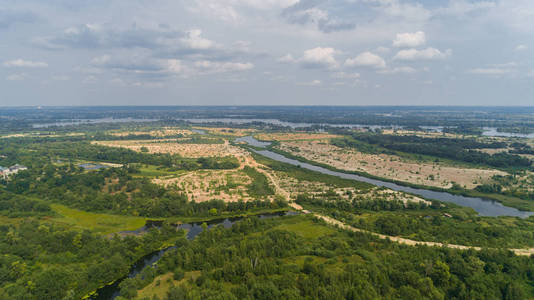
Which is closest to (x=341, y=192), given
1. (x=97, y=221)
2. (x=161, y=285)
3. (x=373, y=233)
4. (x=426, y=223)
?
(x=373, y=233)

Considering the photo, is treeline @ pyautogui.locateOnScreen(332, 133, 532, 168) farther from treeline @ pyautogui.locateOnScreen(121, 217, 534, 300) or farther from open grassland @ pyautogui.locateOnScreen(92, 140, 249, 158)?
treeline @ pyautogui.locateOnScreen(121, 217, 534, 300)

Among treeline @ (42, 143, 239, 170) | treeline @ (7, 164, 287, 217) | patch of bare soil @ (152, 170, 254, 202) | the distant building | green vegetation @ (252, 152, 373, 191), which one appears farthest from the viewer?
treeline @ (42, 143, 239, 170)

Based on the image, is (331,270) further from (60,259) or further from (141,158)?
(141,158)

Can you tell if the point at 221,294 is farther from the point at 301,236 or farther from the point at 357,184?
the point at 357,184

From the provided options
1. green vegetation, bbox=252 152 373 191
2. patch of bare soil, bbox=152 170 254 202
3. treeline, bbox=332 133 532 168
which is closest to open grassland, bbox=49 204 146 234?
patch of bare soil, bbox=152 170 254 202

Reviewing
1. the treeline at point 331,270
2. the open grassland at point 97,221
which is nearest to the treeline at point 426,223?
the treeline at point 331,270

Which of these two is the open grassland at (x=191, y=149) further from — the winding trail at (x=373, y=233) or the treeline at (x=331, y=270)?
the treeline at (x=331, y=270)

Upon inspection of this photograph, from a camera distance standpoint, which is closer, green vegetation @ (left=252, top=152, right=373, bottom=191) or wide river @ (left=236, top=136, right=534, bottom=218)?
wide river @ (left=236, top=136, right=534, bottom=218)
